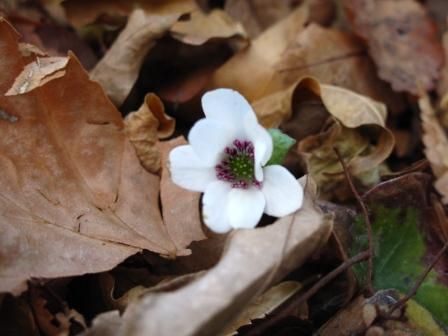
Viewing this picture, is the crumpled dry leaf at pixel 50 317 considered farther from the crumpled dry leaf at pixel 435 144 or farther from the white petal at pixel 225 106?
the crumpled dry leaf at pixel 435 144

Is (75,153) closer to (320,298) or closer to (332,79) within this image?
(320,298)

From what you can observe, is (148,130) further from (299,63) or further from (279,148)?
(299,63)

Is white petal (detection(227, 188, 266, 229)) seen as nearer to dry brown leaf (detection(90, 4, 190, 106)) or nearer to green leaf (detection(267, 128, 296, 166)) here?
green leaf (detection(267, 128, 296, 166))

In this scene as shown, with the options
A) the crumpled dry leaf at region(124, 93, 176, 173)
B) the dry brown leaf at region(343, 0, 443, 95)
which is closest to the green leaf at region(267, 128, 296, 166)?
the crumpled dry leaf at region(124, 93, 176, 173)

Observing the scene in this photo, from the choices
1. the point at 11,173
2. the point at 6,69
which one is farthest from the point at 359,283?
the point at 6,69

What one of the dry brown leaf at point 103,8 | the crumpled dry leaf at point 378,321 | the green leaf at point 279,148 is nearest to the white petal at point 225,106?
the green leaf at point 279,148
